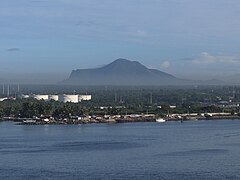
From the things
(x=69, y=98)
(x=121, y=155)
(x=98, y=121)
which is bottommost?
(x=121, y=155)

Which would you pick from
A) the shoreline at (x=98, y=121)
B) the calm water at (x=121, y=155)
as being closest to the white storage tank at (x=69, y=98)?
the shoreline at (x=98, y=121)

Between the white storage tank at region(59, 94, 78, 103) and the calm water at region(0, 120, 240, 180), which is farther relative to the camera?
the white storage tank at region(59, 94, 78, 103)

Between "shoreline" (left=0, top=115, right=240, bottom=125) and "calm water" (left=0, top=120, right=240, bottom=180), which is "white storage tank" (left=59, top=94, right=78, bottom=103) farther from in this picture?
"calm water" (left=0, top=120, right=240, bottom=180)

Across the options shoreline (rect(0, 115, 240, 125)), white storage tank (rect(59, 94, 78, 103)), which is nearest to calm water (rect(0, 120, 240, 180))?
shoreline (rect(0, 115, 240, 125))

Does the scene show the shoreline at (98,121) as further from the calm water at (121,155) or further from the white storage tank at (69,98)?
the white storage tank at (69,98)

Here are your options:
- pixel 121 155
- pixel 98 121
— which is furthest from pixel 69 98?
pixel 121 155

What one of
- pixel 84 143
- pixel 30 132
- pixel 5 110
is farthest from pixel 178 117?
pixel 84 143

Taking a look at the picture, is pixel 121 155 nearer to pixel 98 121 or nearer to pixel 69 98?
pixel 98 121

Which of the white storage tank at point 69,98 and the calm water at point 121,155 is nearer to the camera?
the calm water at point 121,155

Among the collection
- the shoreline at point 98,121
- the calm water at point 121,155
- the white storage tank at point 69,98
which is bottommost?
the calm water at point 121,155
